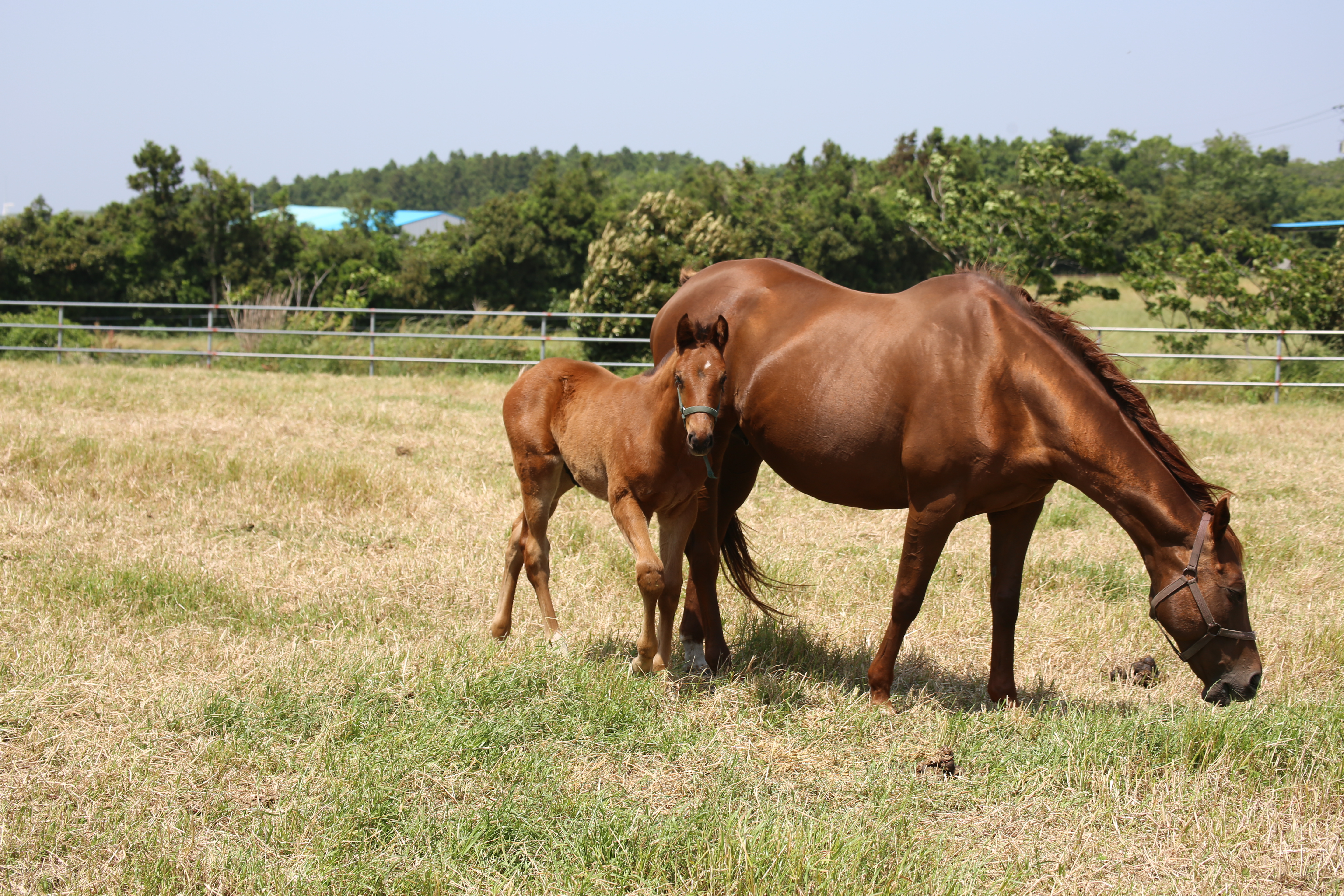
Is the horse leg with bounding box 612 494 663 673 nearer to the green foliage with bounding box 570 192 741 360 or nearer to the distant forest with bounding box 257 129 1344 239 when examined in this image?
the green foliage with bounding box 570 192 741 360

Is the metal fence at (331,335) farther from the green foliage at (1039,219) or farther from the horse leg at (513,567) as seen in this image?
the green foliage at (1039,219)

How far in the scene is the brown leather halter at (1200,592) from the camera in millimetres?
3852

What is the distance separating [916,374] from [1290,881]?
219 cm

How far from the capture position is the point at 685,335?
157 inches

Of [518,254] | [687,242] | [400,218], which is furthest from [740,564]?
[400,218]

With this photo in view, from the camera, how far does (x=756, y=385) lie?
4.64 meters

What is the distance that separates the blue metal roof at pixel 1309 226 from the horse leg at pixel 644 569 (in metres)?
46.7

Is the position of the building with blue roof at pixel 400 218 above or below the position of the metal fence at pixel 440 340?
above

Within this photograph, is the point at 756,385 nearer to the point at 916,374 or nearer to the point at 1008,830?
the point at 916,374

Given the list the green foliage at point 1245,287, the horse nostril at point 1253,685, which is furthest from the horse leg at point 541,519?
the green foliage at point 1245,287

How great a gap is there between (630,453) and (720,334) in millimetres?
663

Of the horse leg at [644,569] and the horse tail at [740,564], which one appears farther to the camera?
the horse tail at [740,564]

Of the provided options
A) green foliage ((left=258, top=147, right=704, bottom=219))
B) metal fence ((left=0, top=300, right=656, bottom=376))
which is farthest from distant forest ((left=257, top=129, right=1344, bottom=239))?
metal fence ((left=0, top=300, right=656, bottom=376))

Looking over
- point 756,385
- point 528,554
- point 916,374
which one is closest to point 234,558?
point 528,554
